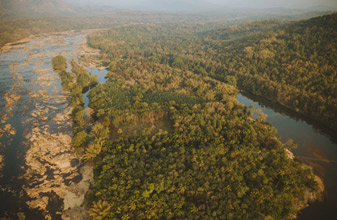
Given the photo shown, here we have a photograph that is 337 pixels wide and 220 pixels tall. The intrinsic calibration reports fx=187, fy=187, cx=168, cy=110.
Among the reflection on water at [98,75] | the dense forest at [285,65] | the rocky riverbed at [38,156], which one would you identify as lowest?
the rocky riverbed at [38,156]

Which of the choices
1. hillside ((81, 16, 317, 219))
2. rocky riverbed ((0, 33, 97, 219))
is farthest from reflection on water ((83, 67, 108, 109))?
hillside ((81, 16, 317, 219))

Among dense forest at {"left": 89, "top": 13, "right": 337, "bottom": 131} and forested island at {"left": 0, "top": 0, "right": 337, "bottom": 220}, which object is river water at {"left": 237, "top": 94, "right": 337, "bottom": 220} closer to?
forested island at {"left": 0, "top": 0, "right": 337, "bottom": 220}

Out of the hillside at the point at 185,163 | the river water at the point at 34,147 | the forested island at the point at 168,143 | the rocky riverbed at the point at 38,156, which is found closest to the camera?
the hillside at the point at 185,163

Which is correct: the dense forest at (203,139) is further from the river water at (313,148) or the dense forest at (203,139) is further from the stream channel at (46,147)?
the stream channel at (46,147)

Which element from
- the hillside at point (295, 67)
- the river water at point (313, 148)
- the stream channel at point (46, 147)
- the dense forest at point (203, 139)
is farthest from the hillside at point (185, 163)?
the hillside at point (295, 67)

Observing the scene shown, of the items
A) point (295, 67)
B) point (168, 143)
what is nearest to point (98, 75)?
point (168, 143)
